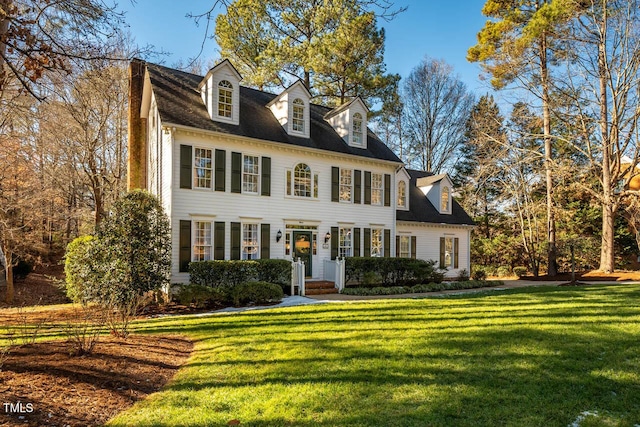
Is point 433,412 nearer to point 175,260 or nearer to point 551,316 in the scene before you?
point 551,316

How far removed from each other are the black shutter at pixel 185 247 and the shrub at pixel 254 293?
2.28 meters

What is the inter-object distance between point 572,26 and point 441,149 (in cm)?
1376

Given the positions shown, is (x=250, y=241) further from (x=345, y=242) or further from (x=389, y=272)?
(x=389, y=272)

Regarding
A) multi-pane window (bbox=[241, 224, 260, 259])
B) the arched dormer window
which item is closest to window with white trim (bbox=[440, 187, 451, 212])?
the arched dormer window

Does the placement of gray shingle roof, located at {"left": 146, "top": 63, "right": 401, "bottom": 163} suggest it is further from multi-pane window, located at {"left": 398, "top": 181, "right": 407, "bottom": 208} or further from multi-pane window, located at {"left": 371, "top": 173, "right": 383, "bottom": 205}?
multi-pane window, located at {"left": 398, "top": 181, "right": 407, "bottom": 208}

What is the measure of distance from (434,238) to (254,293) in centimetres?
1237

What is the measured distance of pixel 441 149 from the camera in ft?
102

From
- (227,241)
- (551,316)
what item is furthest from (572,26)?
(227,241)

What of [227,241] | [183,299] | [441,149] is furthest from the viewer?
[441,149]

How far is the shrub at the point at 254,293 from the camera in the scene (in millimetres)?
11586

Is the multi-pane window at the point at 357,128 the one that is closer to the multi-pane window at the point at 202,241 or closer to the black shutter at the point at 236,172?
the black shutter at the point at 236,172

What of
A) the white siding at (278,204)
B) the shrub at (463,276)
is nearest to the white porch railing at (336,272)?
the white siding at (278,204)

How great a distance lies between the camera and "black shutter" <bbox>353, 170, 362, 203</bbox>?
56.8 ft

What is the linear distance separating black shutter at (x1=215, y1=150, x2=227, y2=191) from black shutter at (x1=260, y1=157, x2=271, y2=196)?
5.02 ft
